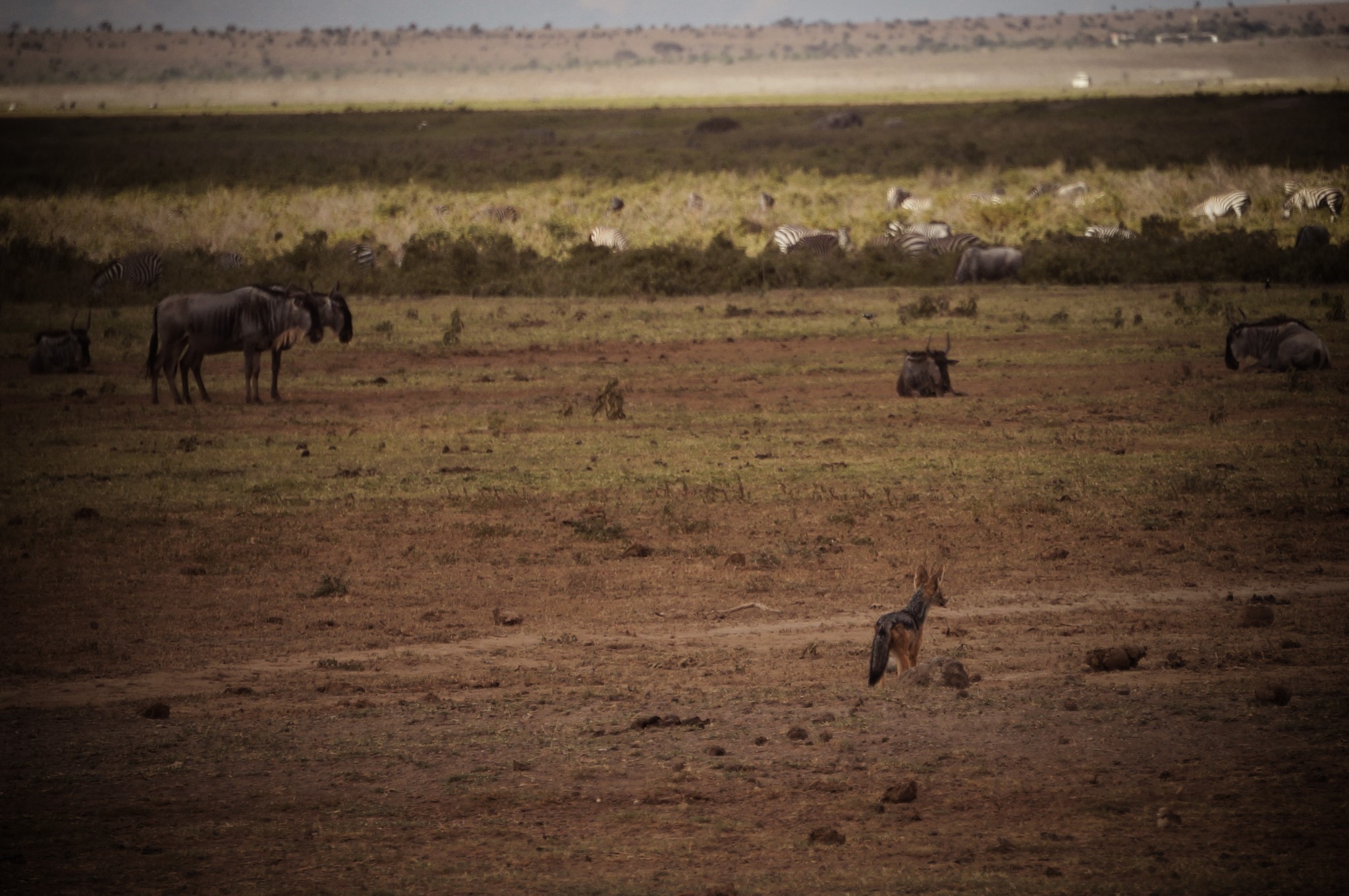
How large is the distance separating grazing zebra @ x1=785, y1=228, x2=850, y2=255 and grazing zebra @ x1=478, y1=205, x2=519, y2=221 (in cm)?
868

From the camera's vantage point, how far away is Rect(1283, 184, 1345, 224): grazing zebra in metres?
31.5

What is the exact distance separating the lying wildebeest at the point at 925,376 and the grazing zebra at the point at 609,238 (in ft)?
52.8

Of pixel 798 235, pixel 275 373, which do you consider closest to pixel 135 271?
pixel 275 373

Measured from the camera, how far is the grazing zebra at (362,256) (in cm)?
3038

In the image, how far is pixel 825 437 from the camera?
14125 millimetres

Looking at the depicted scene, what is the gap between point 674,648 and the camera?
7.64 m

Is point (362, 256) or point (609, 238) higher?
point (609, 238)

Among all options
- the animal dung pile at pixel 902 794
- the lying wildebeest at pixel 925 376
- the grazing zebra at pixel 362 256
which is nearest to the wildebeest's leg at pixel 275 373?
the lying wildebeest at pixel 925 376

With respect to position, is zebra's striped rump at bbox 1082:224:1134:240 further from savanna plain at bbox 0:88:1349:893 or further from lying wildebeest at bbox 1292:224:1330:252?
savanna plain at bbox 0:88:1349:893

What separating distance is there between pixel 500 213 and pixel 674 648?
99.0 feet

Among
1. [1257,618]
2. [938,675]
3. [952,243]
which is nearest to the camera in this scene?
[938,675]

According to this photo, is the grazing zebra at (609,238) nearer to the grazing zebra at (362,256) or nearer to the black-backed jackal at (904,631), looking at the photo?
the grazing zebra at (362,256)

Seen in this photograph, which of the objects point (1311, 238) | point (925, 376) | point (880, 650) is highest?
point (1311, 238)

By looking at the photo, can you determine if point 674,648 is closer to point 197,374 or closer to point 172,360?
point 197,374
